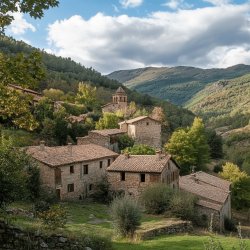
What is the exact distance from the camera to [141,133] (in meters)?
66.7

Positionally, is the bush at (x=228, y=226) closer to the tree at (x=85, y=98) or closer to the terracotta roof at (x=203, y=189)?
the terracotta roof at (x=203, y=189)

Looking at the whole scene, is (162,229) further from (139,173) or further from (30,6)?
(30,6)

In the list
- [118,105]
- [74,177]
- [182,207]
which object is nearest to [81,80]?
[118,105]

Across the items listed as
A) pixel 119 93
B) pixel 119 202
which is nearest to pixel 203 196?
pixel 119 202

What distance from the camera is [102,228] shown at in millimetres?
26156

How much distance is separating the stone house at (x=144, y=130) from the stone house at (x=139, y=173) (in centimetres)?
2405

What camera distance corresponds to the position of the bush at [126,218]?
74.0 ft

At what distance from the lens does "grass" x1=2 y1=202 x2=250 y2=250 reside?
668 inches

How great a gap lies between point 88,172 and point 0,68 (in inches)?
1271

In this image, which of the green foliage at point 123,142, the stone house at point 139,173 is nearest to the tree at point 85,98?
the green foliage at point 123,142

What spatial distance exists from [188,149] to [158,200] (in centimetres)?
2560

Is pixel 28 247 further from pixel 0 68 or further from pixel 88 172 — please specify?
pixel 88 172

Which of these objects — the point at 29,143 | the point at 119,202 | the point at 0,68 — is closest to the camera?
the point at 0,68

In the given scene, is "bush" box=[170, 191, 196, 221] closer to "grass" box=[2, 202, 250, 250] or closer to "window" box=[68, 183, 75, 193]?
"grass" box=[2, 202, 250, 250]
